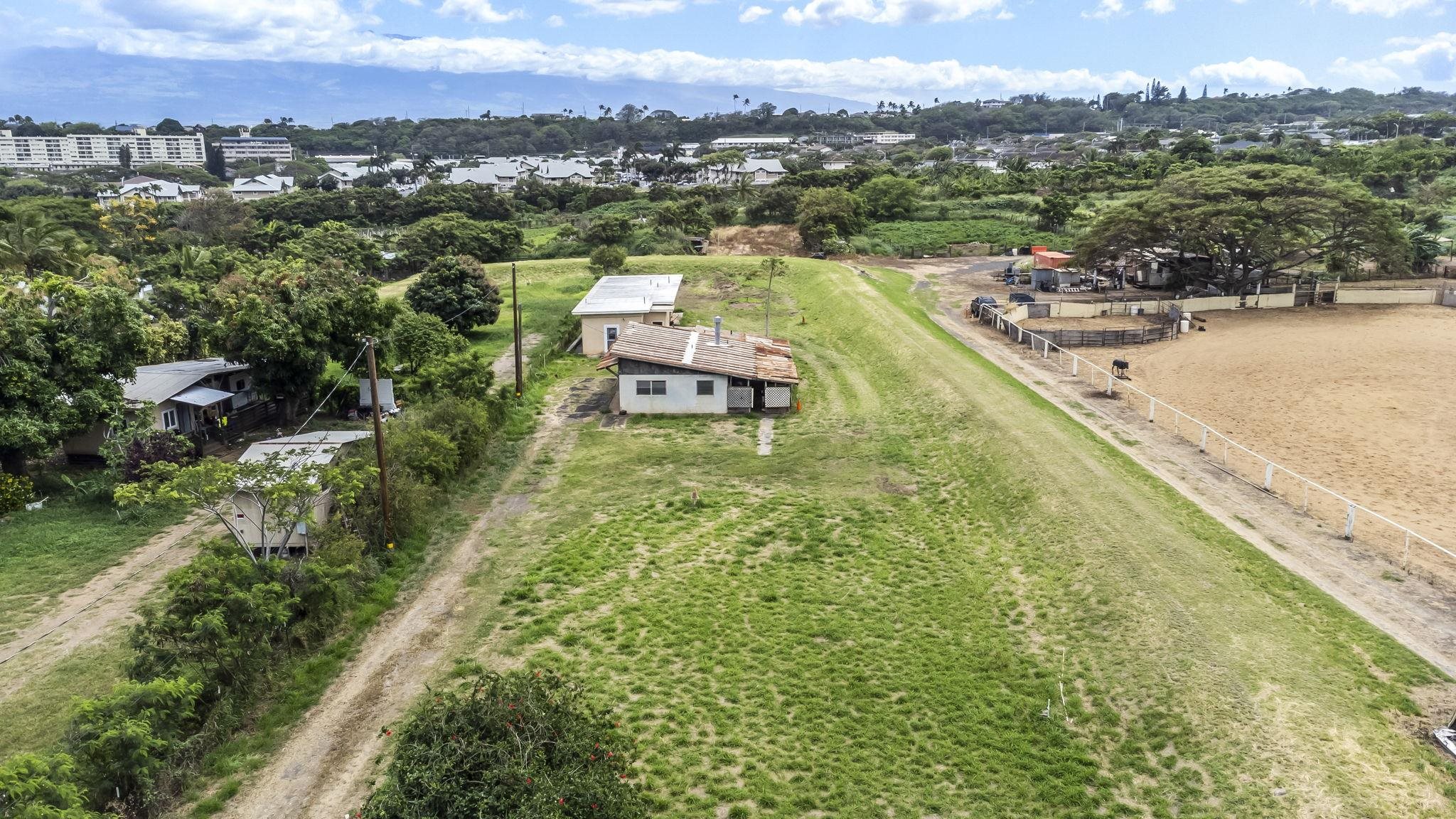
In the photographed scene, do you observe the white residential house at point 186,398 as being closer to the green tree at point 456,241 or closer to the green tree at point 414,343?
the green tree at point 414,343

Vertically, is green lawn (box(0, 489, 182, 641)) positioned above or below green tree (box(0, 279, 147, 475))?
below

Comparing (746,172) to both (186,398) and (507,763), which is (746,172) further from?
(507,763)

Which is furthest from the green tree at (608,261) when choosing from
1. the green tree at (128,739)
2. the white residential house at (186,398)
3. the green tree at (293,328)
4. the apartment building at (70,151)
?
the apartment building at (70,151)

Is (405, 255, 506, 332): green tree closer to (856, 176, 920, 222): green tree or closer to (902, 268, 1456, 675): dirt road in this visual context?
(902, 268, 1456, 675): dirt road

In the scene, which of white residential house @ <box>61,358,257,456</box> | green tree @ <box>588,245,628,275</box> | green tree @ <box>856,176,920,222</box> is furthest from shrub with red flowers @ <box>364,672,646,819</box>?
green tree @ <box>856,176,920,222</box>

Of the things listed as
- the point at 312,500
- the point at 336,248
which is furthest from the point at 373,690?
the point at 336,248
